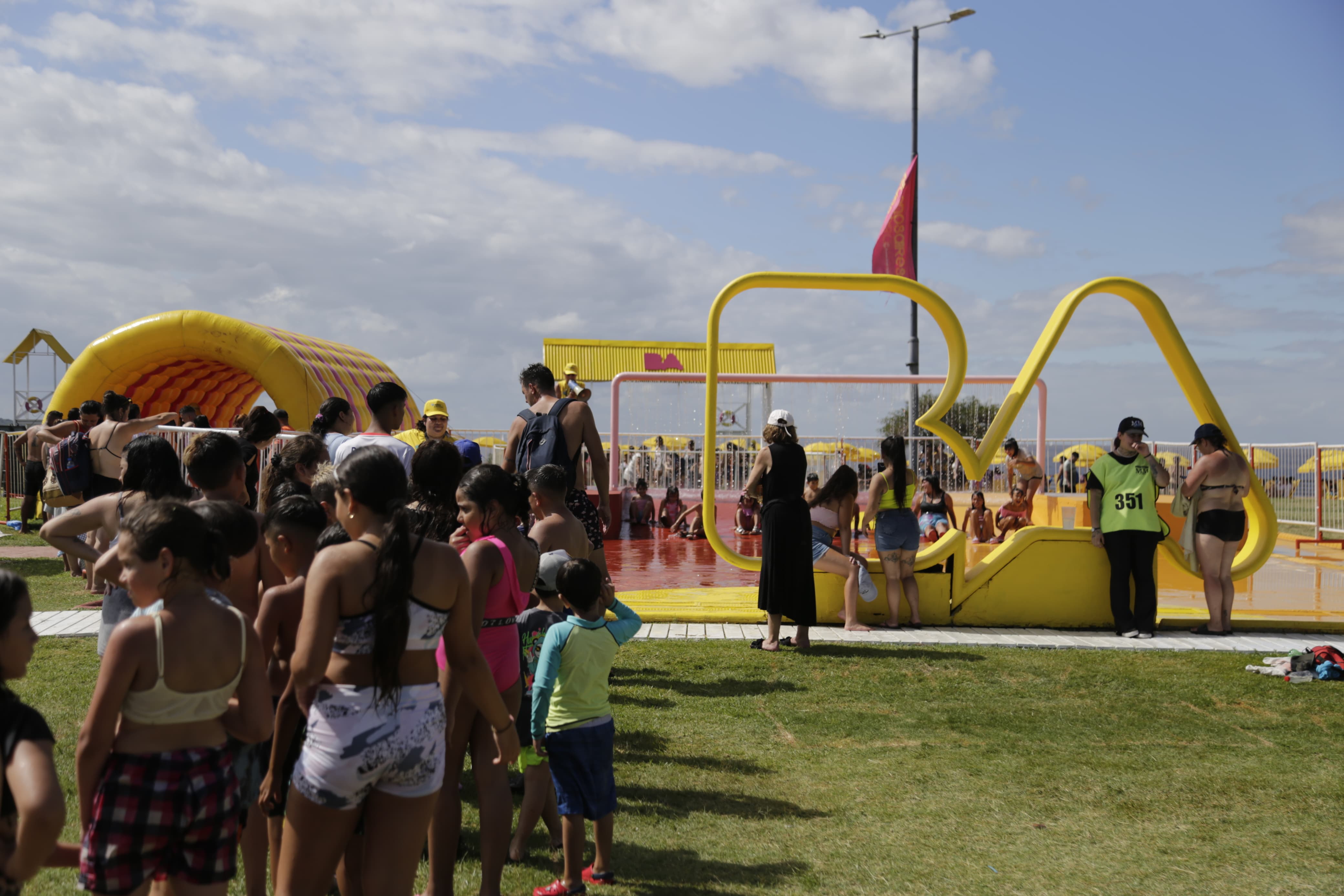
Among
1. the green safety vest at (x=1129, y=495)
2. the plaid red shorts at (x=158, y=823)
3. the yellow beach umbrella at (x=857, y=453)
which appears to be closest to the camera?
the plaid red shorts at (x=158, y=823)

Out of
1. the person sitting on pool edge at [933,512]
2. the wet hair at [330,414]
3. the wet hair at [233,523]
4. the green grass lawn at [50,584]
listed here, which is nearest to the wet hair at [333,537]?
the wet hair at [233,523]

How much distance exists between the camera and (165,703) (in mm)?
2420

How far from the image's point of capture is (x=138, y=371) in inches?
685

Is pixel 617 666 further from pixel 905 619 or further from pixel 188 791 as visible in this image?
pixel 188 791

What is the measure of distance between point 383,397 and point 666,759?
2318mm

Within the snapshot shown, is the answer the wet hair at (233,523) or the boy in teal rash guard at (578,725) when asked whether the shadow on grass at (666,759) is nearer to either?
the boy in teal rash guard at (578,725)

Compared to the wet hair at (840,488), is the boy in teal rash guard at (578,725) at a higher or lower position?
lower

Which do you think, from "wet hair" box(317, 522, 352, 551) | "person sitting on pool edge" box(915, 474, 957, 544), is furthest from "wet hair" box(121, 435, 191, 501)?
Answer: "person sitting on pool edge" box(915, 474, 957, 544)

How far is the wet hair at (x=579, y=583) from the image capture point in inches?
147

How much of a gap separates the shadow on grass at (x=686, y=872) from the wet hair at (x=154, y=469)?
2177 mm

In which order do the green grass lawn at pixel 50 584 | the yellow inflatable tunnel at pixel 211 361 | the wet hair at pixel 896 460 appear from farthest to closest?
the yellow inflatable tunnel at pixel 211 361 → the green grass lawn at pixel 50 584 → the wet hair at pixel 896 460

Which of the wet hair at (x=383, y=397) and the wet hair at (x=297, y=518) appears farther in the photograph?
the wet hair at (x=383, y=397)

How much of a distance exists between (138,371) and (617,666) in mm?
13548

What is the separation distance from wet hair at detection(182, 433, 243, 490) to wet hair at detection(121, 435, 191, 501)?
0.09 m
